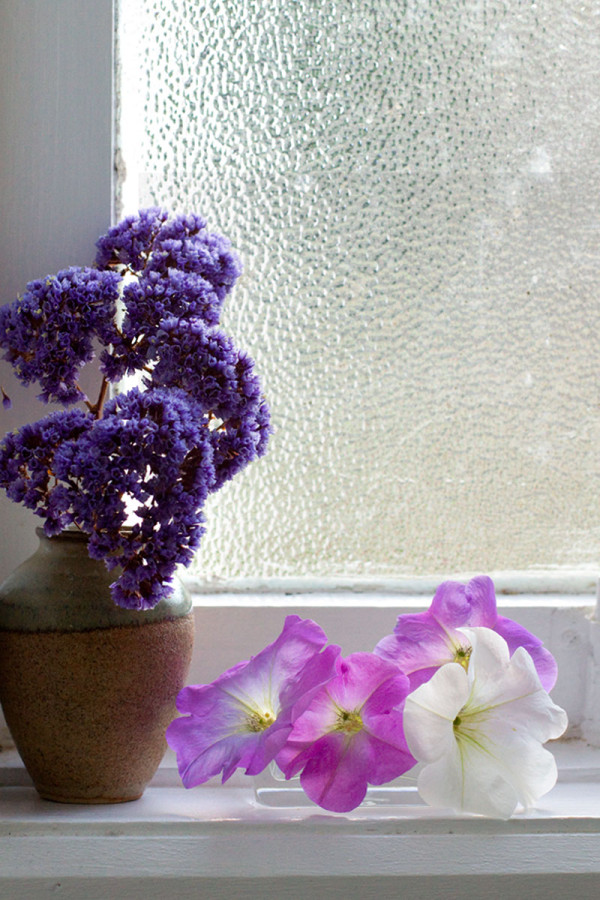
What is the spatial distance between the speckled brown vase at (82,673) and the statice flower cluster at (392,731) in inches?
1.4

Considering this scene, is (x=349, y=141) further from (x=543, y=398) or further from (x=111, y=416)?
(x=111, y=416)

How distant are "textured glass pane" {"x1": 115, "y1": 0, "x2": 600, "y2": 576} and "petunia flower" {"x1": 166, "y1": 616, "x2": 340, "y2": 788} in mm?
263

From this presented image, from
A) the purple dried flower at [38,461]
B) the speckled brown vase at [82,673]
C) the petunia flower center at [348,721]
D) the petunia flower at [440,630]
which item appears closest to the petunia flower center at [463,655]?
the petunia flower at [440,630]

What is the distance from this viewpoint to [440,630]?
739 millimetres

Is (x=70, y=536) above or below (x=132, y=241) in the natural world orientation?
below

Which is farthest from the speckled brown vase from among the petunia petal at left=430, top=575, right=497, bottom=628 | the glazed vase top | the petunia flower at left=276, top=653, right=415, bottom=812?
the petunia petal at left=430, top=575, right=497, bottom=628

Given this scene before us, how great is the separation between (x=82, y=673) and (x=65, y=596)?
6 cm

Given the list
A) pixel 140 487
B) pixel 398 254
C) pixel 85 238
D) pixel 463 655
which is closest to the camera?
pixel 140 487

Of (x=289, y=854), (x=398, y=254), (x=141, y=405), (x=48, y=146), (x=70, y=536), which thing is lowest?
(x=289, y=854)

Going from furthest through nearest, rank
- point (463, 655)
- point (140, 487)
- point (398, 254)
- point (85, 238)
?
point (398, 254)
point (85, 238)
point (463, 655)
point (140, 487)

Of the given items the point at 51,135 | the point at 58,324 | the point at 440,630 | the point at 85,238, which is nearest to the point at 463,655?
the point at 440,630

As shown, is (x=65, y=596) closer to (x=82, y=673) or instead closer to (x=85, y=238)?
(x=82, y=673)

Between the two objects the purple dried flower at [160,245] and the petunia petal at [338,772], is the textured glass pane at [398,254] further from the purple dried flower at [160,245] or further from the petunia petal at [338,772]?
the petunia petal at [338,772]

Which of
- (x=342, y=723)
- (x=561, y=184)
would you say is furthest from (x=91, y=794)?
(x=561, y=184)
